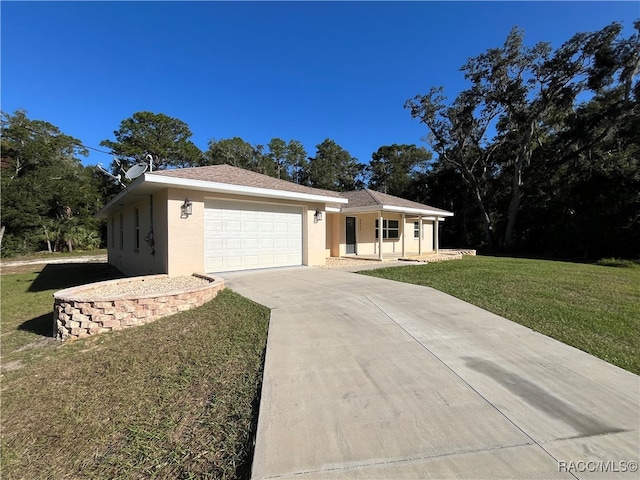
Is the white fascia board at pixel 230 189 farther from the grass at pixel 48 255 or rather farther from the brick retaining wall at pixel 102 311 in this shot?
the grass at pixel 48 255

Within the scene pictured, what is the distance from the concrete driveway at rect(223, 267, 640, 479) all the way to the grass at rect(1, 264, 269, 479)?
0.35 meters

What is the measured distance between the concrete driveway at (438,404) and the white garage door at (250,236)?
5.33m

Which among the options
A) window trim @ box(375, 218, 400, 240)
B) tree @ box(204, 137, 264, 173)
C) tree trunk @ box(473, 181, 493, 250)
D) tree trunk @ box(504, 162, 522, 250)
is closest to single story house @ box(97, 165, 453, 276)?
window trim @ box(375, 218, 400, 240)

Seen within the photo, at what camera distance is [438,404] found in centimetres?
263

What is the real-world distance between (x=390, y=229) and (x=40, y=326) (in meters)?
15.6

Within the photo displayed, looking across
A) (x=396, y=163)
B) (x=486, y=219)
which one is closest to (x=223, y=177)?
(x=486, y=219)

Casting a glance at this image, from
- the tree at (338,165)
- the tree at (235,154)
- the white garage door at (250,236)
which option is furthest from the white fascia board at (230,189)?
the tree at (338,165)

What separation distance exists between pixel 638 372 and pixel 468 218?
28723 millimetres

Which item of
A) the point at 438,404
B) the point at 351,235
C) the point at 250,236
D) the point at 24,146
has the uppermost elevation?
the point at 24,146

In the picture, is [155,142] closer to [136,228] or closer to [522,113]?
[136,228]

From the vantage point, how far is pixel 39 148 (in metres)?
25.8

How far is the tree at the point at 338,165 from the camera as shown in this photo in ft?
137

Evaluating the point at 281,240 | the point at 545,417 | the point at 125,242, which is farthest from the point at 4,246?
the point at 545,417

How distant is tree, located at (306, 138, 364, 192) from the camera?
137 ft
